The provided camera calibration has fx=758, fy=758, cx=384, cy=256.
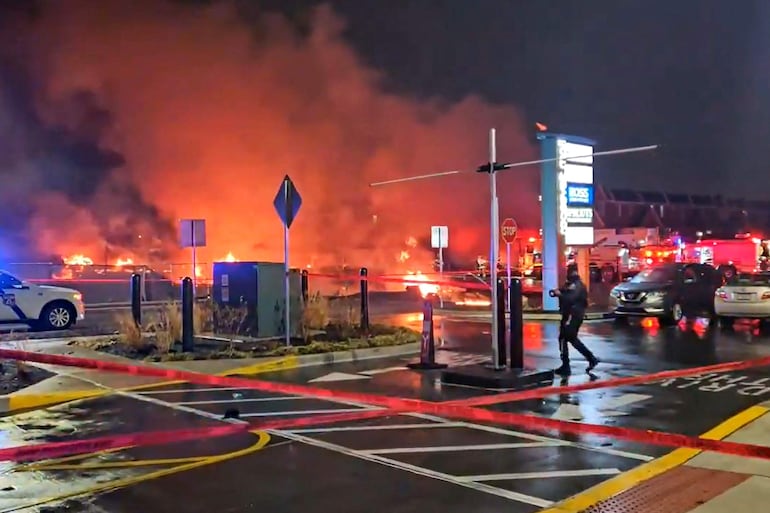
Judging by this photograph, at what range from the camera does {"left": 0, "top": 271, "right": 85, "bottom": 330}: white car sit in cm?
1453

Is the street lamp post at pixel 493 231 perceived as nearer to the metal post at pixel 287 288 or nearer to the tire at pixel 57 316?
the metal post at pixel 287 288

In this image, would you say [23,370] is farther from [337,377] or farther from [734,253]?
[734,253]

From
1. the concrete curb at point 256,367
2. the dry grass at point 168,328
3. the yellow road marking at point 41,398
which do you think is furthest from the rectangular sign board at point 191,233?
the yellow road marking at point 41,398

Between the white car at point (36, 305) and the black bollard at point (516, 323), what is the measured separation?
9.90 meters

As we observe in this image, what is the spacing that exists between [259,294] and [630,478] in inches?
315

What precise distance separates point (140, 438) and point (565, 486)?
2733mm

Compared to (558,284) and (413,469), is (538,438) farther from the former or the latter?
(558,284)

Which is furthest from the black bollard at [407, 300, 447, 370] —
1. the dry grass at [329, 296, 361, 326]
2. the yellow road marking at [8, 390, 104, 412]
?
the yellow road marking at [8, 390, 104, 412]

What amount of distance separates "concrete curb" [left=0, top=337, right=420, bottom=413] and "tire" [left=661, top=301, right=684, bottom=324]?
700 cm

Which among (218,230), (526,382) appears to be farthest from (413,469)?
(218,230)

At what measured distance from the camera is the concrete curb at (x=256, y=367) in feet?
26.4

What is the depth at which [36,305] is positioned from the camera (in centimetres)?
1480

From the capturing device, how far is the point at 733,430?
659 centimetres

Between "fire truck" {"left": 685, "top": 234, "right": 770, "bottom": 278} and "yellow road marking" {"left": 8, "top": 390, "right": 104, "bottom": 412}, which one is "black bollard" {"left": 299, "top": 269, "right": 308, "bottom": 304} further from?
"fire truck" {"left": 685, "top": 234, "right": 770, "bottom": 278}
